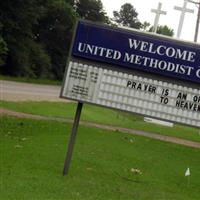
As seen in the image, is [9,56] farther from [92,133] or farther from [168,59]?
[168,59]

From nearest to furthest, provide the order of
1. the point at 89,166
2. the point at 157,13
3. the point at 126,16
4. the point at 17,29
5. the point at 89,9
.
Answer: the point at 89,166 < the point at 157,13 < the point at 17,29 < the point at 89,9 < the point at 126,16

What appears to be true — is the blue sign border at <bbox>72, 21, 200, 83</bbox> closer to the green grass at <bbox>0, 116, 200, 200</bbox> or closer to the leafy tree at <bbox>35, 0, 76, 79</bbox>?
the green grass at <bbox>0, 116, 200, 200</bbox>

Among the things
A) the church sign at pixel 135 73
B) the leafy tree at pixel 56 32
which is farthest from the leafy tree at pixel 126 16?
the church sign at pixel 135 73

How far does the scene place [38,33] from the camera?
81.3 m

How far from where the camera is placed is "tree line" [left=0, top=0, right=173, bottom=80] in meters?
61.5

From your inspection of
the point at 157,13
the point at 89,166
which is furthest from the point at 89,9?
the point at 89,166

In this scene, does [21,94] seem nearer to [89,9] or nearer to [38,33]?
[38,33]

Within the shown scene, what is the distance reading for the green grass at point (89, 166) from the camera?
36.5 ft

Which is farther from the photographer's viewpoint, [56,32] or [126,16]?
[126,16]

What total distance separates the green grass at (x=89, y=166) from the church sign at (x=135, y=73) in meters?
1.51

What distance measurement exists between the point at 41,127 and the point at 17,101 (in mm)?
9660

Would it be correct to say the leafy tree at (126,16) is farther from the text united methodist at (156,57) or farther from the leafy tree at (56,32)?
the text united methodist at (156,57)

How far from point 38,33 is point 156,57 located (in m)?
69.9

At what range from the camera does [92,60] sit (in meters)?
12.7
